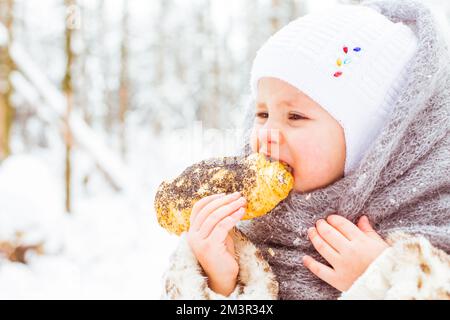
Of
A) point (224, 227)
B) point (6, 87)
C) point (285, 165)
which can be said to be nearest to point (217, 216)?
point (224, 227)

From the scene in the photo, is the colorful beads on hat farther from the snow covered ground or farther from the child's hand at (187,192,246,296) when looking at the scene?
the snow covered ground

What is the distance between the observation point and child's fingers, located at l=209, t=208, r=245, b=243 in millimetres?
1294

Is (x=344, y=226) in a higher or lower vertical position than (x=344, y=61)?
lower

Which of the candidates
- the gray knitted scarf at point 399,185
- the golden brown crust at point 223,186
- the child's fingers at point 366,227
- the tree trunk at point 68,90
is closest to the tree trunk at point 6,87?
the tree trunk at point 68,90

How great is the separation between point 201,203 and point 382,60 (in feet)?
2.26

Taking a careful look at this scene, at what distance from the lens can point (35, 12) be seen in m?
18.2

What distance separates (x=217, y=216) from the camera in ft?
4.24

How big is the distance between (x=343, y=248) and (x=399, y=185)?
0.24m

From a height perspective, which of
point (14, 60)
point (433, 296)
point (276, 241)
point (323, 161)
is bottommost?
point (14, 60)

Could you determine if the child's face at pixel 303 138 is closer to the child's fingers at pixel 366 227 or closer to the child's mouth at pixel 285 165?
the child's mouth at pixel 285 165

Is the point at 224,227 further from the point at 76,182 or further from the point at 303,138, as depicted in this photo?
the point at 76,182

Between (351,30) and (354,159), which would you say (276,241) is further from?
(351,30)

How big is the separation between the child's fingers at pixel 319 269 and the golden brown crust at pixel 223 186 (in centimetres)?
19

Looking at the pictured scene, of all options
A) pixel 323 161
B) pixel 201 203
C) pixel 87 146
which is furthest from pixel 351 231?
pixel 87 146
